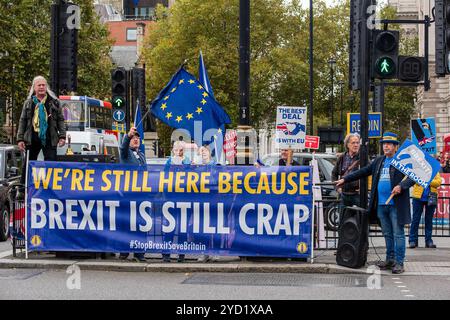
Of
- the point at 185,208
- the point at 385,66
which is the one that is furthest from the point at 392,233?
the point at 185,208

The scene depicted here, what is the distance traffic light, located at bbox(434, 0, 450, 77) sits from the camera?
13695 millimetres

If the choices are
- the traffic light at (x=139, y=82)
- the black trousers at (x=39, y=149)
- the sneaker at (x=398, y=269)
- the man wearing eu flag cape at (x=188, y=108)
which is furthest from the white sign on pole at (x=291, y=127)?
the traffic light at (x=139, y=82)

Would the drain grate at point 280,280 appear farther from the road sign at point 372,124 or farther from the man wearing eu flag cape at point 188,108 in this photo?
the road sign at point 372,124

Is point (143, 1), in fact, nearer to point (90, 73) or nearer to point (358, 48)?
point (90, 73)

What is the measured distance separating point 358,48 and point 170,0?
113 metres

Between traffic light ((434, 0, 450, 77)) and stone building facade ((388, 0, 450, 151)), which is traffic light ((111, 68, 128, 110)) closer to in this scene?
traffic light ((434, 0, 450, 77))

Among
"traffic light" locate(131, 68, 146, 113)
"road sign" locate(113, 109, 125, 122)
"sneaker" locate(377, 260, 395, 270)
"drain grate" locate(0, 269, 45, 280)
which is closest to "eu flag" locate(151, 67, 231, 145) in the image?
"drain grate" locate(0, 269, 45, 280)

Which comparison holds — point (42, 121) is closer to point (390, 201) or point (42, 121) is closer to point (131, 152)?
point (131, 152)

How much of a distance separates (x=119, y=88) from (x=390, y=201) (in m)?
11.5

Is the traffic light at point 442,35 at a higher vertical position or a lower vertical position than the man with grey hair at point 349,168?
higher

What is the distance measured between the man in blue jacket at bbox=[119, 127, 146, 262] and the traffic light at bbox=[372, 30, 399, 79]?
3460 millimetres

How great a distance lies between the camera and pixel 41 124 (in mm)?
12742

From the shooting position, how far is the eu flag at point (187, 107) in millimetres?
13609

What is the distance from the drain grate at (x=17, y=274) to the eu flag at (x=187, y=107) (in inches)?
127
